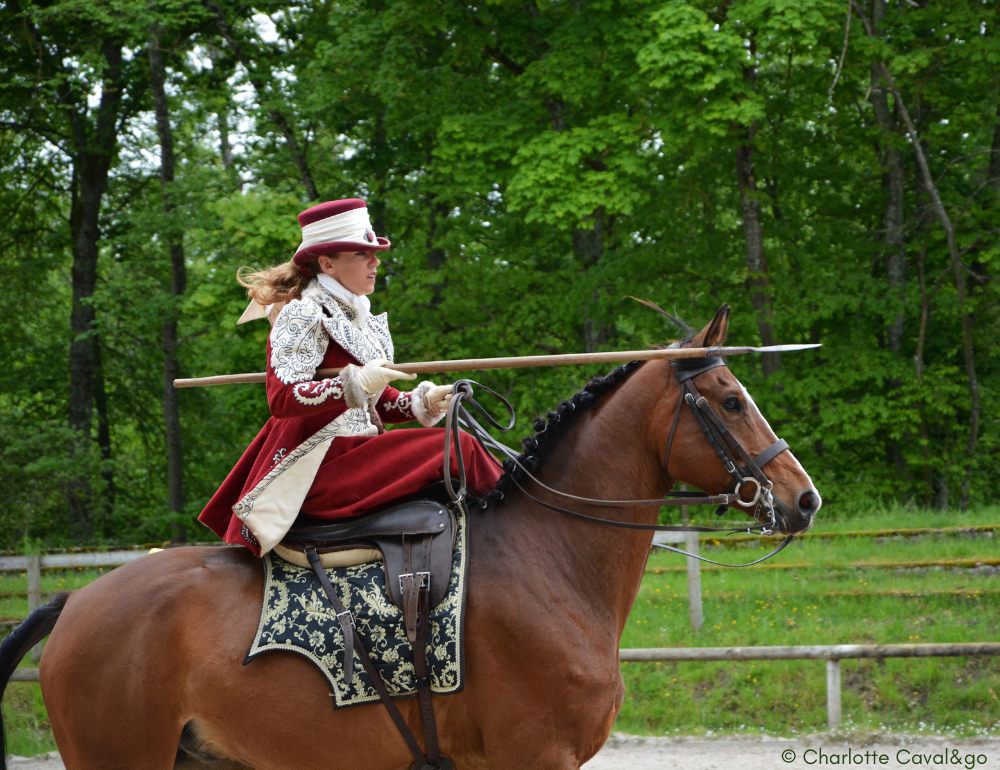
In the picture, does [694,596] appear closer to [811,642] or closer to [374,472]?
[811,642]

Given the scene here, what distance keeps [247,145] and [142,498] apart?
786 centimetres

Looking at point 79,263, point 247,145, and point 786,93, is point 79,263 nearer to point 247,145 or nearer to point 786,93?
point 247,145

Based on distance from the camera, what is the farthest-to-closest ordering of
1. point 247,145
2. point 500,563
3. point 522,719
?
point 247,145 → point 500,563 → point 522,719

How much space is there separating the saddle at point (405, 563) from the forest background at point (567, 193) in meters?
9.60

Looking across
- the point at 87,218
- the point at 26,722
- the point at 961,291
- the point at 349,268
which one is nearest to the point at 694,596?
the point at 349,268

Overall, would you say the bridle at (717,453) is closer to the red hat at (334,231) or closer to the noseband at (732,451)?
the noseband at (732,451)

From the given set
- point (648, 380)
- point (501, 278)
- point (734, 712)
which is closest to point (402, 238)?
point (501, 278)

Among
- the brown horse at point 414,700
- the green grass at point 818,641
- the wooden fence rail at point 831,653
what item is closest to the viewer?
the brown horse at point 414,700

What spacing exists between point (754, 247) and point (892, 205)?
236 centimetres

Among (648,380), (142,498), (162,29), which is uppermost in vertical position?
(162,29)

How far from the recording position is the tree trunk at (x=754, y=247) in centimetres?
1294

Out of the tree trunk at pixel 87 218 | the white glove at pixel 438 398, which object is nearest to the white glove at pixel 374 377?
the white glove at pixel 438 398

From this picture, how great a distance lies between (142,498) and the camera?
18656 mm

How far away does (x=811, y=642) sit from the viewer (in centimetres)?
734
